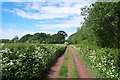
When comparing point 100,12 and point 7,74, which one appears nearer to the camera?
point 7,74

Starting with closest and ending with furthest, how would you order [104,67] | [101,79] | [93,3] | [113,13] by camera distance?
1. [101,79]
2. [104,67]
3. [113,13]
4. [93,3]

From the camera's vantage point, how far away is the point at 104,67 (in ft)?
44.8

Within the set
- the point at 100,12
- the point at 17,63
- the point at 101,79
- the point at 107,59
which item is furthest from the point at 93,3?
the point at 17,63

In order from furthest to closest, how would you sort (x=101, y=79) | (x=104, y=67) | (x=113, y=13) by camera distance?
(x=113, y=13), (x=104, y=67), (x=101, y=79)

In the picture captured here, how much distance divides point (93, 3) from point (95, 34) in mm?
3016

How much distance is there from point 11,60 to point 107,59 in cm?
603

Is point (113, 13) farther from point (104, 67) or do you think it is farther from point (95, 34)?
point (104, 67)

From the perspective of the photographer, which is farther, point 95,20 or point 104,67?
point 95,20

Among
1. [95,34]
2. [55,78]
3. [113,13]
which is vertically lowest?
[55,78]

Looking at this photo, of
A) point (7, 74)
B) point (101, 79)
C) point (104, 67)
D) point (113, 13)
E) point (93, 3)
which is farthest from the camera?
point (93, 3)

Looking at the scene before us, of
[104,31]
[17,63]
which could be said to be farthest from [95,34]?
[17,63]

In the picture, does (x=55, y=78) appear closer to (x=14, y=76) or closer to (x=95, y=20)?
(x=14, y=76)

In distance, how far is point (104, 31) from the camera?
24.5m

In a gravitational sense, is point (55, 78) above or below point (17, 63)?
below
